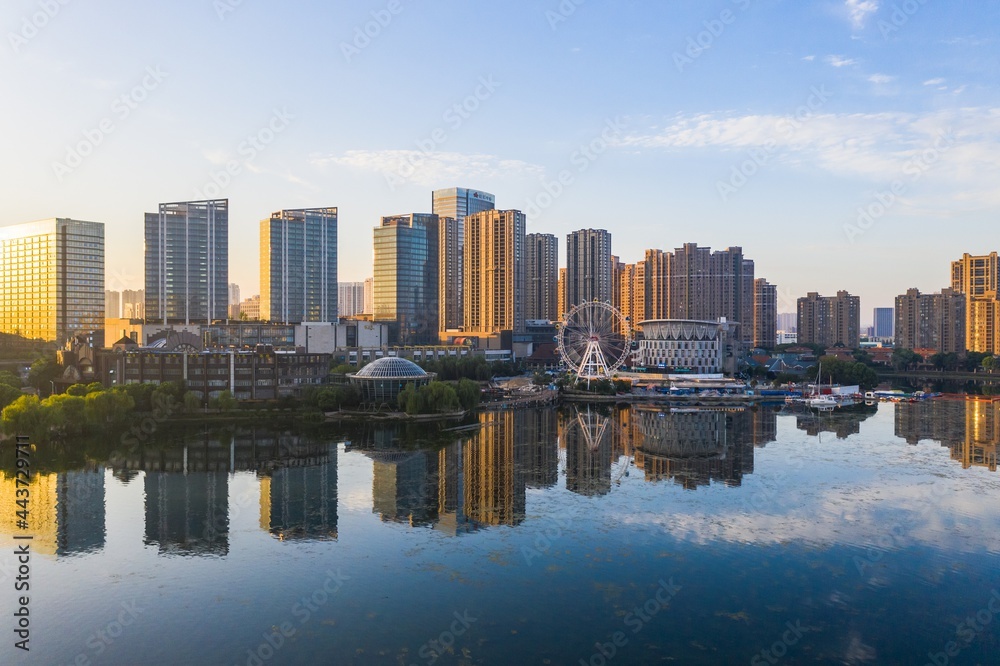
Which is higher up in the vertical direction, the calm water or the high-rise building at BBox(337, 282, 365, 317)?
the high-rise building at BBox(337, 282, 365, 317)

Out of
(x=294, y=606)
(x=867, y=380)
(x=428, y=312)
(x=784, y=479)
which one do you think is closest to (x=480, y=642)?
(x=294, y=606)

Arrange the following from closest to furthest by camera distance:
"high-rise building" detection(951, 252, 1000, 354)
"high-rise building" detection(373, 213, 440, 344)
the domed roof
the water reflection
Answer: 1. the water reflection
2. the domed roof
3. "high-rise building" detection(373, 213, 440, 344)
4. "high-rise building" detection(951, 252, 1000, 354)

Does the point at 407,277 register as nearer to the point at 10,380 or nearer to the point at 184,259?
the point at 184,259

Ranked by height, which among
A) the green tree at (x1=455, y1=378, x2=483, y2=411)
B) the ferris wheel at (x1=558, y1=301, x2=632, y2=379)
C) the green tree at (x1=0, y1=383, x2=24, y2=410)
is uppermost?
the ferris wheel at (x1=558, y1=301, x2=632, y2=379)

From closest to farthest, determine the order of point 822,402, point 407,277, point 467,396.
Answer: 1. point 467,396
2. point 822,402
3. point 407,277

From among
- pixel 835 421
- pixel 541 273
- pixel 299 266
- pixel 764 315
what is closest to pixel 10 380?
pixel 299 266

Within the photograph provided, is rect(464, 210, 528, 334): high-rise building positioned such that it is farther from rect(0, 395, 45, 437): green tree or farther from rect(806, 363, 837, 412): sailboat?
rect(0, 395, 45, 437): green tree

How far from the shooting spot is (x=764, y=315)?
8819 cm

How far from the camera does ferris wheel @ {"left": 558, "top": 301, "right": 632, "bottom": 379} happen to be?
48406 millimetres

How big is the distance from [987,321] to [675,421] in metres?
52.7

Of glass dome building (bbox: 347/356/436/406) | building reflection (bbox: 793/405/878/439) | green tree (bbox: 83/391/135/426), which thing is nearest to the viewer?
green tree (bbox: 83/391/135/426)

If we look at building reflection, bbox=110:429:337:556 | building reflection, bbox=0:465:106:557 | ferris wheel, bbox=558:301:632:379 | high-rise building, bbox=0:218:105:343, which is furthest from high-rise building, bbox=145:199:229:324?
building reflection, bbox=0:465:106:557

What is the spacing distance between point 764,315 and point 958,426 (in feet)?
185

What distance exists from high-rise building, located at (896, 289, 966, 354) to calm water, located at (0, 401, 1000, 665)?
198ft
